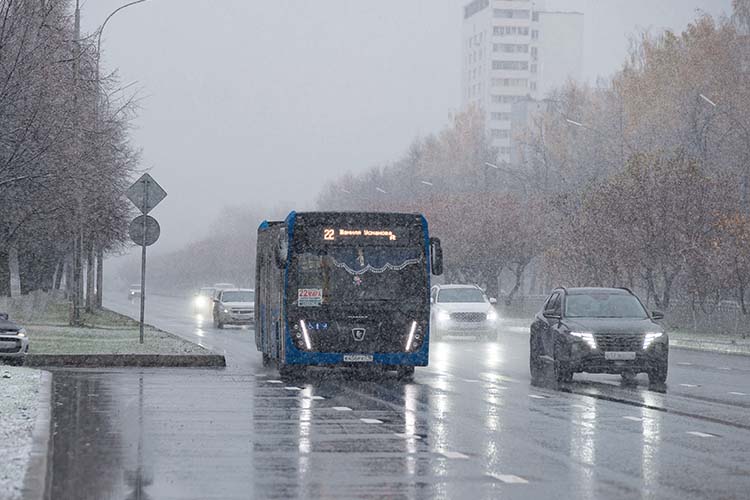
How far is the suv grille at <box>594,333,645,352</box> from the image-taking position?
25.7m

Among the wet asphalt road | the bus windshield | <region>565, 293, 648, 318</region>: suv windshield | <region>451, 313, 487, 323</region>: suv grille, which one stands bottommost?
the wet asphalt road

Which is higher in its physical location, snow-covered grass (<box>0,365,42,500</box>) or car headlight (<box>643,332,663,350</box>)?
car headlight (<box>643,332,663,350</box>)

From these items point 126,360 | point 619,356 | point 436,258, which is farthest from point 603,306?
point 126,360

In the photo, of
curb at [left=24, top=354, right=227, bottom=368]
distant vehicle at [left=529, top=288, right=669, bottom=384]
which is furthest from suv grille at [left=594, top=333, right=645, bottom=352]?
curb at [left=24, top=354, right=227, bottom=368]

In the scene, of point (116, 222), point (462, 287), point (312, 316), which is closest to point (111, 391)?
point (312, 316)

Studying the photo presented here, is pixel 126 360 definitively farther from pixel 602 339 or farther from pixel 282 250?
pixel 602 339

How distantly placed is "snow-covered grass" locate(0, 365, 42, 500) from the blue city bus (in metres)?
4.76

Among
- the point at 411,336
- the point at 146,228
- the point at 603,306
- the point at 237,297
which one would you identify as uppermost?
the point at 146,228

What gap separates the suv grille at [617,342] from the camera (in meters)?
25.7

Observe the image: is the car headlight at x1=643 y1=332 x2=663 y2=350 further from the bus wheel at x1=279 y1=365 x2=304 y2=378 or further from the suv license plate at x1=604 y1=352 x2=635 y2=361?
the bus wheel at x1=279 y1=365 x2=304 y2=378

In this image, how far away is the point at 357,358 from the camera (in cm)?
2627

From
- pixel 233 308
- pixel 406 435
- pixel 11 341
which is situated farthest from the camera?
pixel 233 308

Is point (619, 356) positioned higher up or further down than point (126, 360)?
higher up

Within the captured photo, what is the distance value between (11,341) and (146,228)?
5939mm
